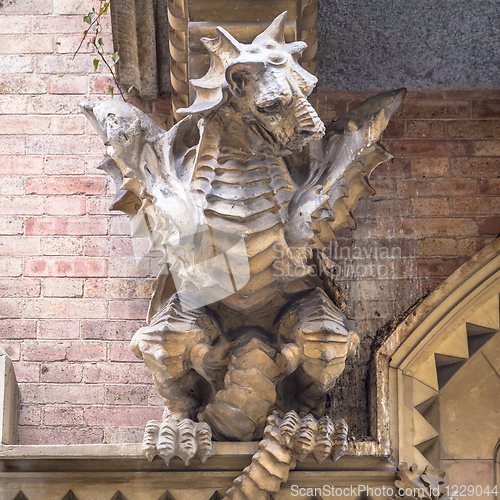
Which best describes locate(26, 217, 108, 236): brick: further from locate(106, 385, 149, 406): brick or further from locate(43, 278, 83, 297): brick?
locate(106, 385, 149, 406): brick

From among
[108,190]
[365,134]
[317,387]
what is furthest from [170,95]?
[317,387]

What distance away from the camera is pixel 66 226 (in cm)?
274

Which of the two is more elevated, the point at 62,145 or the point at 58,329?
the point at 62,145

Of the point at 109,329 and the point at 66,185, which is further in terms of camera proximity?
the point at 66,185

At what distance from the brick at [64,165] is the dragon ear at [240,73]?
43.8 inches

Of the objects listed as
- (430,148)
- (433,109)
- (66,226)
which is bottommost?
(66,226)

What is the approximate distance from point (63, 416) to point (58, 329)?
0.30m

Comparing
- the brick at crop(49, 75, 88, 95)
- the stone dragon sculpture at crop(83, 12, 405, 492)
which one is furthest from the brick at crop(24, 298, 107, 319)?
the brick at crop(49, 75, 88, 95)

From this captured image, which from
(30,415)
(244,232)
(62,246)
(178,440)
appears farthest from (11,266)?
(244,232)

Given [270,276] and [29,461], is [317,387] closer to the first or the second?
[270,276]

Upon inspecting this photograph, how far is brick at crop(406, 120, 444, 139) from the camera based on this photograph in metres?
2.72

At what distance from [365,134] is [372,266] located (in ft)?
1.98

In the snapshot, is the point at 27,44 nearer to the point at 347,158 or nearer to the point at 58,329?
the point at 58,329

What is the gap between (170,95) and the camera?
277 cm
